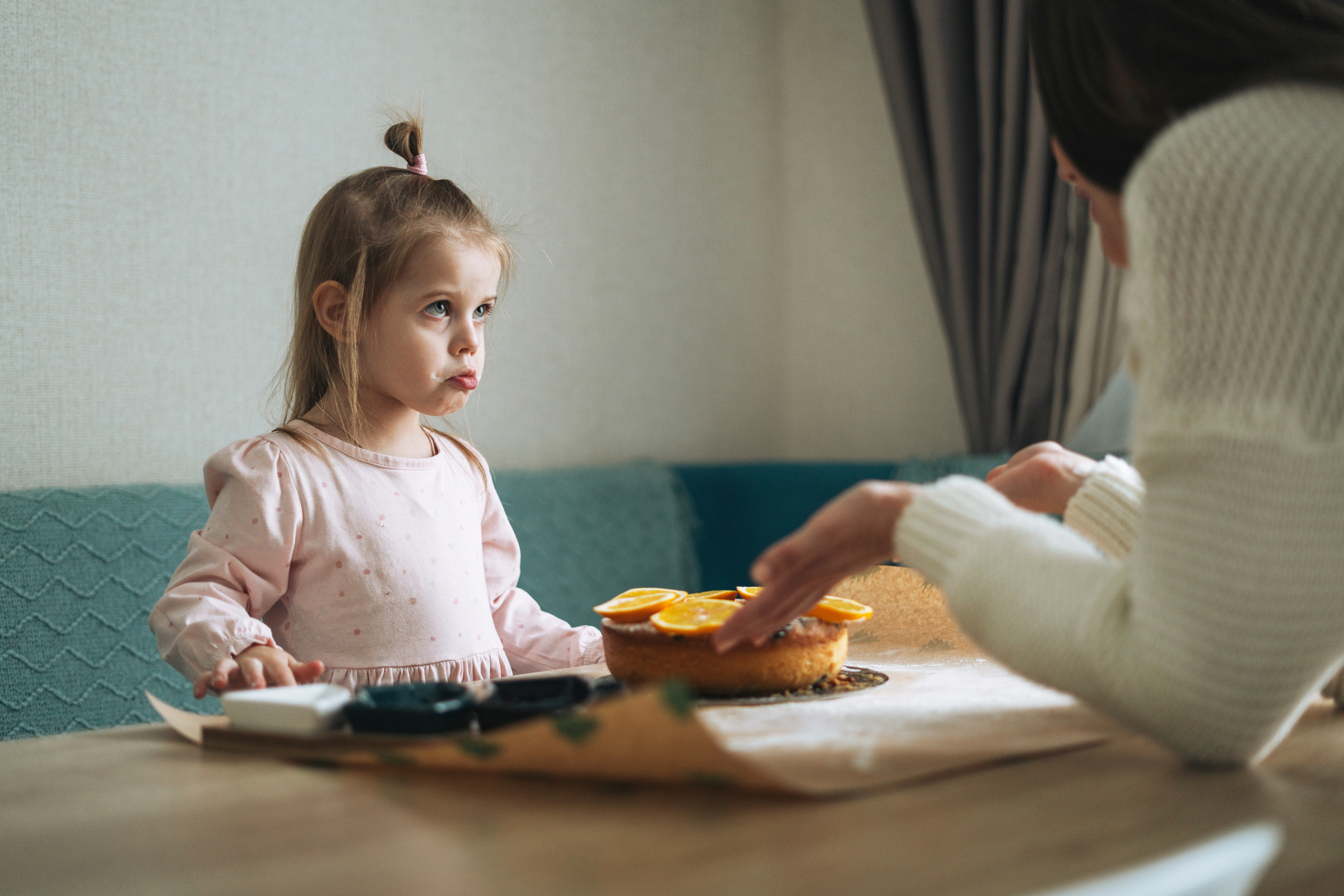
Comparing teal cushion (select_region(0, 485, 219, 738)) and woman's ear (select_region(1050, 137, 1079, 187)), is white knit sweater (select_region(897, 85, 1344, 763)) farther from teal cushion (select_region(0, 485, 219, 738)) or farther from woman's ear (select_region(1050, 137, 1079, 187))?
teal cushion (select_region(0, 485, 219, 738))

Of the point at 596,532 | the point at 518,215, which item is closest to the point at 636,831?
the point at 596,532

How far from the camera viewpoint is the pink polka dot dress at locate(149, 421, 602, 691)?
3.81ft

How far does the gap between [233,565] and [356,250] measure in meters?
0.42

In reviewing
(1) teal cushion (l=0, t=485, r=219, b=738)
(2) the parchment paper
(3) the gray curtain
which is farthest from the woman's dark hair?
(3) the gray curtain

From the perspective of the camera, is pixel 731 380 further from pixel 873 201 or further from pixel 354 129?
pixel 354 129

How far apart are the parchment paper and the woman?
9 cm

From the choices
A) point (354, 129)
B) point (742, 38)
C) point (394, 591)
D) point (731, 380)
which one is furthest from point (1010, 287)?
point (394, 591)

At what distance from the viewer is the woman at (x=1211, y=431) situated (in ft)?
1.79

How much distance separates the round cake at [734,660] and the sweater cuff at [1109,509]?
9.2 inches

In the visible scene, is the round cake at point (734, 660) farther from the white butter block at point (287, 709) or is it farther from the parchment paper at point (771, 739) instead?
the white butter block at point (287, 709)

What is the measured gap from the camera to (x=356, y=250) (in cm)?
132

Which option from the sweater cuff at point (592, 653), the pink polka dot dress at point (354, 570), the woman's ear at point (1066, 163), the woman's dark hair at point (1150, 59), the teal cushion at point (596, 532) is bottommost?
the teal cushion at point (596, 532)

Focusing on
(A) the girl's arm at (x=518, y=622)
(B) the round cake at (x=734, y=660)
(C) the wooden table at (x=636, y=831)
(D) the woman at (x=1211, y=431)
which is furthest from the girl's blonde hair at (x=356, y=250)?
(D) the woman at (x=1211, y=431)

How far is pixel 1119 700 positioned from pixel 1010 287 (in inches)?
76.8
